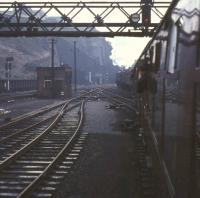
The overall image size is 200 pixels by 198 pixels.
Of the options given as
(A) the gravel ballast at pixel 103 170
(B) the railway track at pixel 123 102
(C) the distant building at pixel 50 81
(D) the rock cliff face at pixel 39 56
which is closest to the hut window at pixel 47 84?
(C) the distant building at pixel 50 81

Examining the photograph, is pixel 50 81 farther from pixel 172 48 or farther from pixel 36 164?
pixel 172 48

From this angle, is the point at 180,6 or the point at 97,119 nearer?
the point at 180,6

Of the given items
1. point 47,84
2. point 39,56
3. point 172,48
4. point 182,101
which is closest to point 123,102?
point 47,84

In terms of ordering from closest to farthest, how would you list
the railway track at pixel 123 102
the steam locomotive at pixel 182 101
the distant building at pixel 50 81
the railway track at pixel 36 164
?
the steam locomotive at pixel 182 101 → the railway track at pixel 36 164 → the railway track at pixel 123 102 → the distant building at pixel 50 81

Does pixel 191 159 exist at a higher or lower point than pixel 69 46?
lower

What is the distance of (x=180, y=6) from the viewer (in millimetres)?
4648

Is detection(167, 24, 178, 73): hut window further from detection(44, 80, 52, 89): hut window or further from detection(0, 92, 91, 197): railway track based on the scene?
detection(44, 80, 52, 89): hut window

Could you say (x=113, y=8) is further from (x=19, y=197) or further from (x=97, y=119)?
(x=19, y=197)

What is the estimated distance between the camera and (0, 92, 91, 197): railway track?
8.84 metres

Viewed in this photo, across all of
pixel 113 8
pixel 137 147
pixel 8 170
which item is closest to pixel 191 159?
pixel 8 170

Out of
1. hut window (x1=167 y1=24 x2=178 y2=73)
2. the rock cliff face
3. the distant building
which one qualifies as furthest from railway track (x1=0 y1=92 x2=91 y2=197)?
the rock cliff face

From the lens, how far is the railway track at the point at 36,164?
884 centimetres

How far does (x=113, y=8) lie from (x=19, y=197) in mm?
17226

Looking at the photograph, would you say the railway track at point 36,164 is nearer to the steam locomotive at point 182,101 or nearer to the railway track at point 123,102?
the steam locomotive at point 182,101
